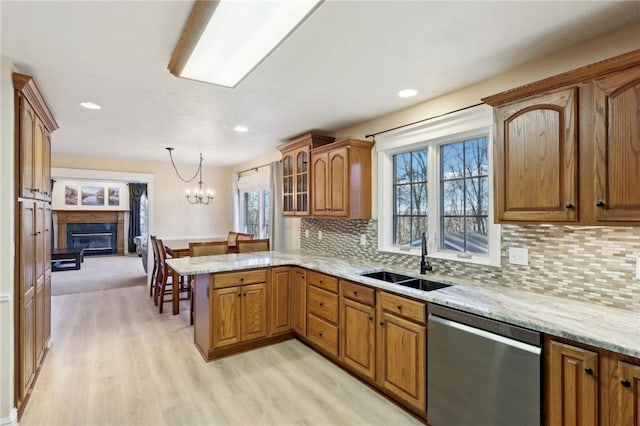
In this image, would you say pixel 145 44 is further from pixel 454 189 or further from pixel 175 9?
pixel 454 189

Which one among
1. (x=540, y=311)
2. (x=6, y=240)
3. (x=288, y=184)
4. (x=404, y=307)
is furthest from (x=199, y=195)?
(x=540, y=311)

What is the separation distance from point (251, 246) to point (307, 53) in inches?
120

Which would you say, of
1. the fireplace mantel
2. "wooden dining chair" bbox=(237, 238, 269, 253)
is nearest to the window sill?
"wooden dining chair" bbox=(237, 238, 269, 253)

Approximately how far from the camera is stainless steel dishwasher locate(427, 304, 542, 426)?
1610mm

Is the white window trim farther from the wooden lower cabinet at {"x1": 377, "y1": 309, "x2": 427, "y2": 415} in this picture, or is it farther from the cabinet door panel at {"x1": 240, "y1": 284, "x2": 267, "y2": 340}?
the cabinet door panel at {"x1": 240, "y1": 284, "x2": 267, "y2": 340}

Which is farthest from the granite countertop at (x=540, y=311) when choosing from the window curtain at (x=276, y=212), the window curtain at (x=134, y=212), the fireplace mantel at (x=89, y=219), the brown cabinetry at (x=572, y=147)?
the fireplace mantel at (x=89, y=219)

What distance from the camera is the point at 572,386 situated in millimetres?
1489

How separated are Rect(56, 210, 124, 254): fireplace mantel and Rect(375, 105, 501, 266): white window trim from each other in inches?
427

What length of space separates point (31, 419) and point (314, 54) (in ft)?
10.1

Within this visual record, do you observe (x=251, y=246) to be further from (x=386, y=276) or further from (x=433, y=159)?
(x=433, y=159)

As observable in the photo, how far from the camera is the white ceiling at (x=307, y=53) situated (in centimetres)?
160

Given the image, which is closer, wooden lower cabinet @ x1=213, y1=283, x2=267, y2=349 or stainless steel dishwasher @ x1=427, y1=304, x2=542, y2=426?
stainless steel dishwasher @ x1=427, y1=304, x2=542, y2=426

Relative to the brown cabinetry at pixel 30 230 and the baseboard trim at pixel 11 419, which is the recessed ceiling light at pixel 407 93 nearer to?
the brown cabinetry at pixel 30 230

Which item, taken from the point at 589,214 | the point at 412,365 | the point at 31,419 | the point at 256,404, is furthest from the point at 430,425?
the point at 31,419
